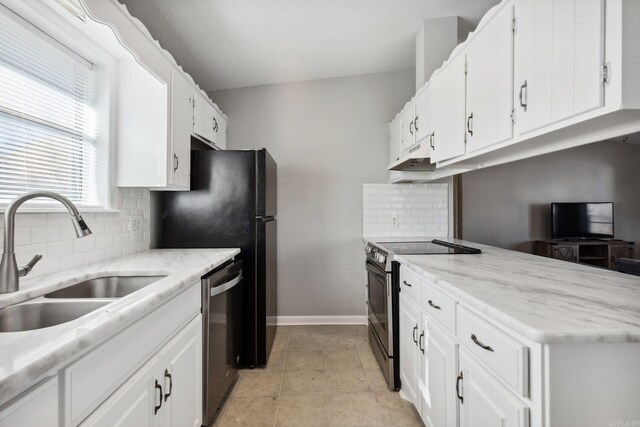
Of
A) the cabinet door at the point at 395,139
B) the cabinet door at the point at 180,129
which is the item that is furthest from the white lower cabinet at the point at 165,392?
the cabinet door at the point at 395,139

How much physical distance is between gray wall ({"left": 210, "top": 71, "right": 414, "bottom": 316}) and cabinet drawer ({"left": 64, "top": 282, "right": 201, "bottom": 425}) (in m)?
2.12

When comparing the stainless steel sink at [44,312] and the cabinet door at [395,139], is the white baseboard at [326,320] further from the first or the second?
the stainless steel sink at [44,312]

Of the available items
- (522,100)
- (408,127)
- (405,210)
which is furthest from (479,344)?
(405,210)

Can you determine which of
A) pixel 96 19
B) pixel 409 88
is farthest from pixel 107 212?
pixel 409 88

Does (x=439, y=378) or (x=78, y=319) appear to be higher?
(x=78, y=319)

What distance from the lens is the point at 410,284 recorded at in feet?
6.12

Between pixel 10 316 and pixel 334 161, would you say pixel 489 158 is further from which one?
pixel 10 316

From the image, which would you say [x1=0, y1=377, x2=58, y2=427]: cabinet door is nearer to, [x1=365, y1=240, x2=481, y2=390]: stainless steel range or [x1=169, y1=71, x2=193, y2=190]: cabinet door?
[x1=169, y1=71, x2=193, y2=190]: cabinet door

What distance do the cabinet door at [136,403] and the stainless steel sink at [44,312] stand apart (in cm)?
31

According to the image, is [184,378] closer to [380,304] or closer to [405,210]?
[380,304]

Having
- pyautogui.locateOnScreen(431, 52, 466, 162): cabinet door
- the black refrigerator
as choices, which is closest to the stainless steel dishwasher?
the black refrigerator

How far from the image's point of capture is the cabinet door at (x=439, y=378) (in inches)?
51.1

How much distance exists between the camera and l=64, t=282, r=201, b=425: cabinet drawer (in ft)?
2.49

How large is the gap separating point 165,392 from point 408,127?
2.59 m
